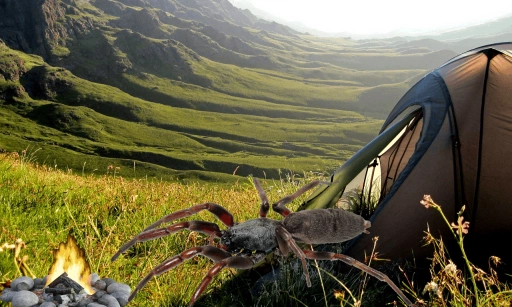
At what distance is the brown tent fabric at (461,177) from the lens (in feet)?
24.4

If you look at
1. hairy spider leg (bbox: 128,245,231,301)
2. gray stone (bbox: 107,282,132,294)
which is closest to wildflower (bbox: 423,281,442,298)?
hairy spider leg (bbox: 128,245,231,301)

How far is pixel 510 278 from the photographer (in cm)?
750

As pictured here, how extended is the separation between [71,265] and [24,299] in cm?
60

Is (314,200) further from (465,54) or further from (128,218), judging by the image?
(465,54)

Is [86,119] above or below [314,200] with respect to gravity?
below

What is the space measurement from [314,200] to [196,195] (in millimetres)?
4035

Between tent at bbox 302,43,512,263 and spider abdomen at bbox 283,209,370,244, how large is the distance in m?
3.34

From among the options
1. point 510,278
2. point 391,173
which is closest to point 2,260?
point 510,278

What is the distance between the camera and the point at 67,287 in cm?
382

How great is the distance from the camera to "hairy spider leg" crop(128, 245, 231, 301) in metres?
2.94

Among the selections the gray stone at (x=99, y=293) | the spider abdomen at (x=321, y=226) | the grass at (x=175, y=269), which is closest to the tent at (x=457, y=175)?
the grass at (x=175, y=269)

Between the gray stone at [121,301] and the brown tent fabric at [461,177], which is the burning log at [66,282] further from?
the brown tent fabric at [461,177]

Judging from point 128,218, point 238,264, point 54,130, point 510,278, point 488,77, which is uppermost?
point 488,77

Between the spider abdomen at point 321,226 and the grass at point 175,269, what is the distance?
0.95 feet
